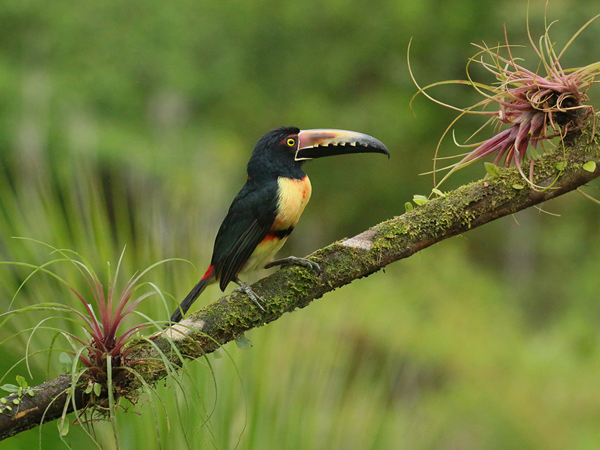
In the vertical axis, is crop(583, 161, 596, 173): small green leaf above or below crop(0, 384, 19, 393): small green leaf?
above

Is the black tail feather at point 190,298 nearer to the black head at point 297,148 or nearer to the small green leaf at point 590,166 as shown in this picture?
the black head at point 297,148

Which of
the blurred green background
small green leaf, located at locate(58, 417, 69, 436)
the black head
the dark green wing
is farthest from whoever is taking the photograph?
the blurred green background

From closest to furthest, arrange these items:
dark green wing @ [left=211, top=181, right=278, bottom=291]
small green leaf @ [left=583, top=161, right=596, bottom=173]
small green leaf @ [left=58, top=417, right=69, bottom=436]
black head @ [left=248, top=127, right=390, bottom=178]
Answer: small green leaf @ [left=58, top=417, right=69, bottom=436] < small green leaf @ [left=583, top=161, right=596, bottom=173] < dark green wing @ [left=211, top=181, right=278, bottom=291] < black head @ [left=248, top=127, right=390, bottom=178]

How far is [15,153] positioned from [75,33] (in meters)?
2.77

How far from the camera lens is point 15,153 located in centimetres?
604

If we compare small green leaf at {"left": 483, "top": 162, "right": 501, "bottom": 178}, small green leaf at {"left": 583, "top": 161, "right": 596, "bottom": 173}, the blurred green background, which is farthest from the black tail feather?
the blurred green background

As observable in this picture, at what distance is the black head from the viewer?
2406mm

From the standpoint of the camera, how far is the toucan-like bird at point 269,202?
7.44ft

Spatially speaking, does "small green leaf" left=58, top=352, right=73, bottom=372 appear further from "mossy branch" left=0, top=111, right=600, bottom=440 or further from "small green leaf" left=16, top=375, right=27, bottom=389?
"mossy branch" left=0, top=111, right=600, bottom=440

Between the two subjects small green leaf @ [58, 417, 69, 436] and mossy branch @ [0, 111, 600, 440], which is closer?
small green leaf @ [58, 417, 69, 436]

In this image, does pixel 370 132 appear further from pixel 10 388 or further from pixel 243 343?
pixel 10 388

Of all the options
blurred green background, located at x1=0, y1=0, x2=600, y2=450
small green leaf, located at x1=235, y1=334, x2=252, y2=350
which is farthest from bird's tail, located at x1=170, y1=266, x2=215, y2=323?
blurred green background, located at x1=0, y1=0, x2=600, y2=450

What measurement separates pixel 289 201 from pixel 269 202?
8 cm

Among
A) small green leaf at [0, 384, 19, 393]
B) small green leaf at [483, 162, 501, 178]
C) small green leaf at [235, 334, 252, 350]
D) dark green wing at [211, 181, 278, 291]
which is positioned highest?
small green leaf at [483, 162, 501, 178]
